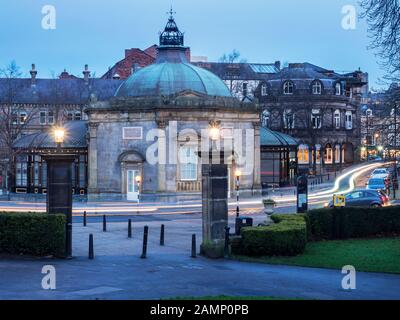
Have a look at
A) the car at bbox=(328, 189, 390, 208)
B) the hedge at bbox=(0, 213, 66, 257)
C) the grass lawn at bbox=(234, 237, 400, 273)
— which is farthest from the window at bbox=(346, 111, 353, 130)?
the hedge at bbox=(0, 213, 66, 257)

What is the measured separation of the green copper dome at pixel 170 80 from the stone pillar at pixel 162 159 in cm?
297

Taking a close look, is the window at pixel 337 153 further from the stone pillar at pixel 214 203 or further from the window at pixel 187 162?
the stone pillar at pixel 214 203

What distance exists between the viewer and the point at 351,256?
21.7 m

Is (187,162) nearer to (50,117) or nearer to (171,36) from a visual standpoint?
(171,36)

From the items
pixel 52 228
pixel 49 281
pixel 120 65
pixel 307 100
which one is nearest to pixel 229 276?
pixel 49 281

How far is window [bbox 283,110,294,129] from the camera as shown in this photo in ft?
271

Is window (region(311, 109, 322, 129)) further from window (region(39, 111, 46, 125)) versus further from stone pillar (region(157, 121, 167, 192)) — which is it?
stone pillar (region(157, 121, 167, 192))

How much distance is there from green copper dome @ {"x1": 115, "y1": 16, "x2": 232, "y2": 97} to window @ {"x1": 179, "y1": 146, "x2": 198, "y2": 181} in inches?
184

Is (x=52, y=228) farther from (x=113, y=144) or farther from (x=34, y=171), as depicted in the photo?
(x=34, y=171)

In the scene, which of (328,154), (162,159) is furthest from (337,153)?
(162,159)

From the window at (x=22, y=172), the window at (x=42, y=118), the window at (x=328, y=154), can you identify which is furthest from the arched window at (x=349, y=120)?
the window at (x=22, y=172)

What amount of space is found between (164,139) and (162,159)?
151cm

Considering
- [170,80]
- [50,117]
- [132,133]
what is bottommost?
[132,133]

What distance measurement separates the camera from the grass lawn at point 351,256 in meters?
20.0
